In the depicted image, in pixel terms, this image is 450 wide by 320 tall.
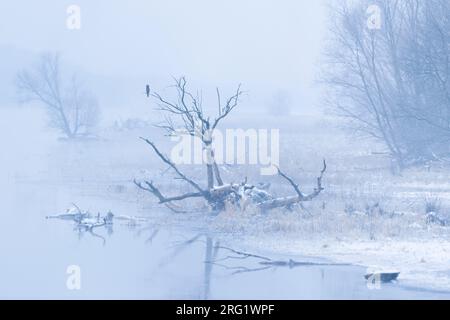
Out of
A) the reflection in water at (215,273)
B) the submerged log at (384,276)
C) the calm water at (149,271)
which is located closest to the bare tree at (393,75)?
the calm water at (149,271)

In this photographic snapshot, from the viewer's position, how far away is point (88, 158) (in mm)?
38625

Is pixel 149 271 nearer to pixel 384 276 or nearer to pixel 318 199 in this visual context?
pixel 384 276

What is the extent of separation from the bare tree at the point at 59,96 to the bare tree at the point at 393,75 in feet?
47.7

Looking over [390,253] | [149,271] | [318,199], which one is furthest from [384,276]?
[318,199]

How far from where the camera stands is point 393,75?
3628 cm

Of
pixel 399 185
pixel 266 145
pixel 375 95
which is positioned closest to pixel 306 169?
pixel 399 185

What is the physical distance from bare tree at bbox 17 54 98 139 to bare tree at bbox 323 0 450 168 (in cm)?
1452

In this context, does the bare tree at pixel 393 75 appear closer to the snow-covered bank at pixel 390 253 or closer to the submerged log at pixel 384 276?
the snow-covered bank at pixel 390 253

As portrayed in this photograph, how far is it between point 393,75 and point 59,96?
19684mm

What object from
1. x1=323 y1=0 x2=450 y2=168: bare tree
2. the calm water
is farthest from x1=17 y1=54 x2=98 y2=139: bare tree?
the calm water

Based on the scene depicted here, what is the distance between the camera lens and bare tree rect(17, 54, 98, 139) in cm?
4909

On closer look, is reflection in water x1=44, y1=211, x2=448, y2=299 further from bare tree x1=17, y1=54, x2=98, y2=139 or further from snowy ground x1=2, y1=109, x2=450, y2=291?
bare tree x1=17, y1=54, x2=98, y2=139

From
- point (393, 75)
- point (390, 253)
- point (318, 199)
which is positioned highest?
point (393, 75)

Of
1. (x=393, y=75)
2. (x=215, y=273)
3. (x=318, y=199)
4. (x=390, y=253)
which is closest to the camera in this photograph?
(x=215, y=273)
